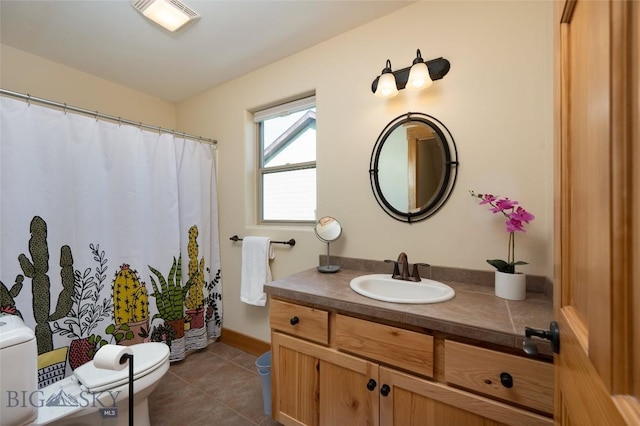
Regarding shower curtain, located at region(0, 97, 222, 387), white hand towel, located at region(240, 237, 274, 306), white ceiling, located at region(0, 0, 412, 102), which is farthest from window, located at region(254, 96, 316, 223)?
shower curtain, located at region(0, 97, 222, 387)

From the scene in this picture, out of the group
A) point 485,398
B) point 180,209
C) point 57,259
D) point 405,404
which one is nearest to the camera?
point 485,398

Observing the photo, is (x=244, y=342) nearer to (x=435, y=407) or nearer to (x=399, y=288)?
(x=399, y=288)

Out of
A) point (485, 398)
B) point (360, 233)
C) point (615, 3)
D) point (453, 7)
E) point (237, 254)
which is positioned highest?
point (453, 7)

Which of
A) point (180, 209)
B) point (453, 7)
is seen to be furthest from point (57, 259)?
point (453, 7)

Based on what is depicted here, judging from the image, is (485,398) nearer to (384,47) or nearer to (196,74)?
(384,47)

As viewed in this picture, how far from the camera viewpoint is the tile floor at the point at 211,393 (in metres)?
1.50

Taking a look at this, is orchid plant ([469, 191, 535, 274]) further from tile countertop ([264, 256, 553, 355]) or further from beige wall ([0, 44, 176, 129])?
beige wall ([0, 44, 176, 129])

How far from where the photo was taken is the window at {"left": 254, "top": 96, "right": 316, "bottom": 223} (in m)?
Answer: 1.99

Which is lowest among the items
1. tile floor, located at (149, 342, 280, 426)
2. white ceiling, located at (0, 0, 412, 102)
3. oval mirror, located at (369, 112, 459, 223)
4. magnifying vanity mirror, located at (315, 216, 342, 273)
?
tile floor, located at (149, 342, 280, 426)

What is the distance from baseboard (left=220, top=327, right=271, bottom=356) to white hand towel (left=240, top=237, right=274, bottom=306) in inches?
16.3

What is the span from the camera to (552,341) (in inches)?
25.8

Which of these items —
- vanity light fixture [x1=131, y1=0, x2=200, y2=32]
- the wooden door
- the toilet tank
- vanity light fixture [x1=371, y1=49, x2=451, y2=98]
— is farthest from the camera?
vanity light fixture [x1=131, y1=0, x2=200, y2=32]

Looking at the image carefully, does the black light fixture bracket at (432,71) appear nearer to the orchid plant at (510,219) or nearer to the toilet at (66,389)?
the orchid plant at (510,219)

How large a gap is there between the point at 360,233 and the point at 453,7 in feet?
4.35
